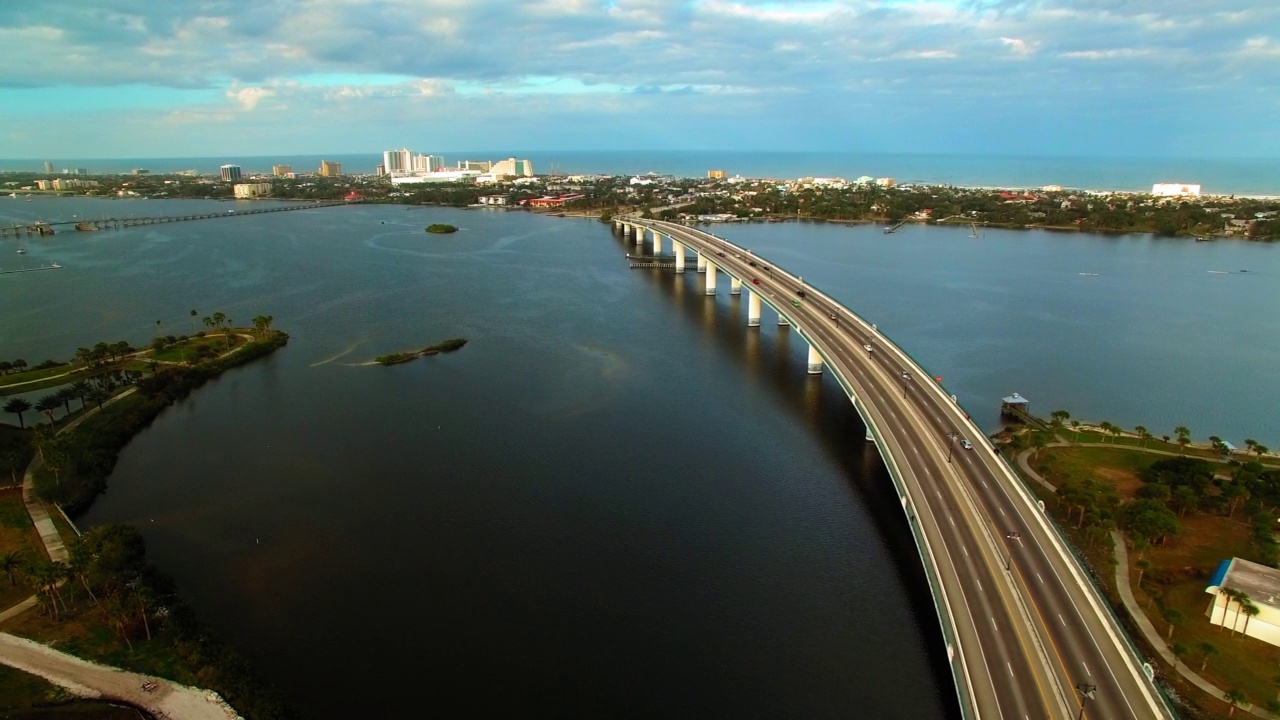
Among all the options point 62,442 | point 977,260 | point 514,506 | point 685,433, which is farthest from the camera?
point 977,260

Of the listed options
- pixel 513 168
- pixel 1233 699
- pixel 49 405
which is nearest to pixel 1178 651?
pixel 1233 699

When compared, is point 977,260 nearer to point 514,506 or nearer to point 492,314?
point 492,314

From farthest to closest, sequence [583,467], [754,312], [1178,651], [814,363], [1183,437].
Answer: [754,312], [814,363], [1183,437], [583,467], [1178,651]

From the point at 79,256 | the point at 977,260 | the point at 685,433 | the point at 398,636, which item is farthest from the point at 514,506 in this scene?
the point at 79,256

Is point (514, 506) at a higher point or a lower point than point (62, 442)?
lower

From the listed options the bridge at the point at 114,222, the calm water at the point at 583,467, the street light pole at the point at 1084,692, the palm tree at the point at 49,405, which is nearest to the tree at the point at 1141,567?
the calm water at the point at 583,467

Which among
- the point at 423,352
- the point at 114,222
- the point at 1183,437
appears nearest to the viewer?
the point at 1183,437

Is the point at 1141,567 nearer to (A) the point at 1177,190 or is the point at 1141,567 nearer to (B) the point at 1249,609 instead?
(B) the point at 1249,609
